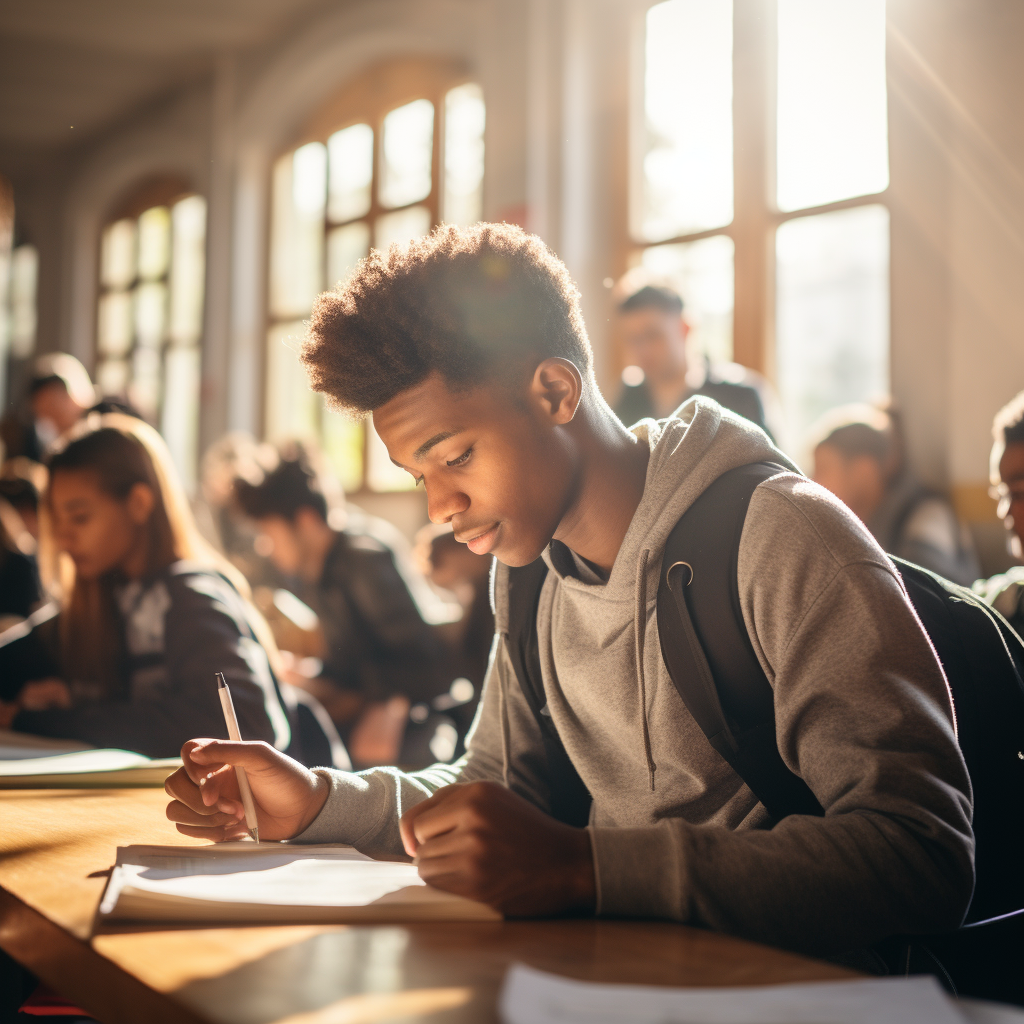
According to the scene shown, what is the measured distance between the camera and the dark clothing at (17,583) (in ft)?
12.4

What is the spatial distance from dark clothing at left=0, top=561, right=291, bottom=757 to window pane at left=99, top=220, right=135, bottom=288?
7.58 meters

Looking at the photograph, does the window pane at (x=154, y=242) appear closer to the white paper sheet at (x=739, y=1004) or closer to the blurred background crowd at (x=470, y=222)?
the blurred background crowd at (x=470, y=222)

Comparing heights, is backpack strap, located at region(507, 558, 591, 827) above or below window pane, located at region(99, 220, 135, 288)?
below

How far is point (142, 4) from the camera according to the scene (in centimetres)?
698

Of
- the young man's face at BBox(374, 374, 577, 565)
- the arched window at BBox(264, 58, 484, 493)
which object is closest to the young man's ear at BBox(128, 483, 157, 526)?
the young man's face at BBox(374, 374, 577, 565)

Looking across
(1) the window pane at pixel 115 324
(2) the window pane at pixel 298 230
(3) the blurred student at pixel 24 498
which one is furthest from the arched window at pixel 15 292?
(3) the blurred student at pixel 24 498

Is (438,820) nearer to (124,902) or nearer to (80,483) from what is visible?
(124,902)

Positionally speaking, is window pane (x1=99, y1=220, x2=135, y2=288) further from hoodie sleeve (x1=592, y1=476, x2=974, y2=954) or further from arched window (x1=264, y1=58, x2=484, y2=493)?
hoodie sleeve (x1=592, y1=476, x2=974, y2=954)

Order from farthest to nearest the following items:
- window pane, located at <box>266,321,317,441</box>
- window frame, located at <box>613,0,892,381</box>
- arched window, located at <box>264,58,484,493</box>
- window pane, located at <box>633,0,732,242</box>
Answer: window pane, located at <box>266,321,317,441</box> < arched window, located at <box>264,58,484,493</box> < window pane, located at <box>633,0,732,242</box> < window frame, located at <box>613,0,892,381</box>

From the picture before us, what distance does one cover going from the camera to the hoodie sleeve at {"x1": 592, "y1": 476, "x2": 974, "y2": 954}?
81cm

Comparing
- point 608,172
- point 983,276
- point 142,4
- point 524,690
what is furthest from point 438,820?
point 142,4

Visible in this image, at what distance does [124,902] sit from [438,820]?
0.23 metres

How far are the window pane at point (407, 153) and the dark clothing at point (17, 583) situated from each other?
3.66m

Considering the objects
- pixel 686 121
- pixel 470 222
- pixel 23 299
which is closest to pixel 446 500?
pixel 686 121
